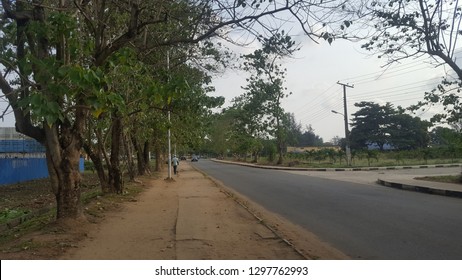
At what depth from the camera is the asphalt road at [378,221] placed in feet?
22.5

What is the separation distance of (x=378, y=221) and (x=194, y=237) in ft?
13.4

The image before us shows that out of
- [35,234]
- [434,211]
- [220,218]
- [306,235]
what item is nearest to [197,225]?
[220,218]

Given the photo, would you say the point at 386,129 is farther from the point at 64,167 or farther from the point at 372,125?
the point at 64,167

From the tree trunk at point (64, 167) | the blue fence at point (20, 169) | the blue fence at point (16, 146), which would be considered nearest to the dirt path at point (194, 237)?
the tree trunk at point (64, 167)

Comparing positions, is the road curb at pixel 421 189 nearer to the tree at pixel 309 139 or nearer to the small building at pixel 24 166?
the small building at pixel 24 166

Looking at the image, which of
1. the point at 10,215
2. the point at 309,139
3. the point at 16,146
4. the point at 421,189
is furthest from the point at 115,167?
the point at 309,139

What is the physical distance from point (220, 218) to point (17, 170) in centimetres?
2028

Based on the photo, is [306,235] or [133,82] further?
[133,82]

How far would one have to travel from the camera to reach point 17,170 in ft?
87.7

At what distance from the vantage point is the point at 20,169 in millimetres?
27188

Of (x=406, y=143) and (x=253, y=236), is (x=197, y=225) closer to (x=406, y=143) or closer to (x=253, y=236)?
(x=253, y=236)

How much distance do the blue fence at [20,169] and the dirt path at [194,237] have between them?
14207mm

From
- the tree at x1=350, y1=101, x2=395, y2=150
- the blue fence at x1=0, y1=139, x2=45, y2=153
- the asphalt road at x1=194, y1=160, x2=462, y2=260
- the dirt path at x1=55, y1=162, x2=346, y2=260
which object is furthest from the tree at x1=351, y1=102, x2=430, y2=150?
the dirt path at x1=55, y1=162, x2=346, y2=260

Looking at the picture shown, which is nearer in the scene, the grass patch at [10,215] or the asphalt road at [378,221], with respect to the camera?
the asphalt road at [378,221]
